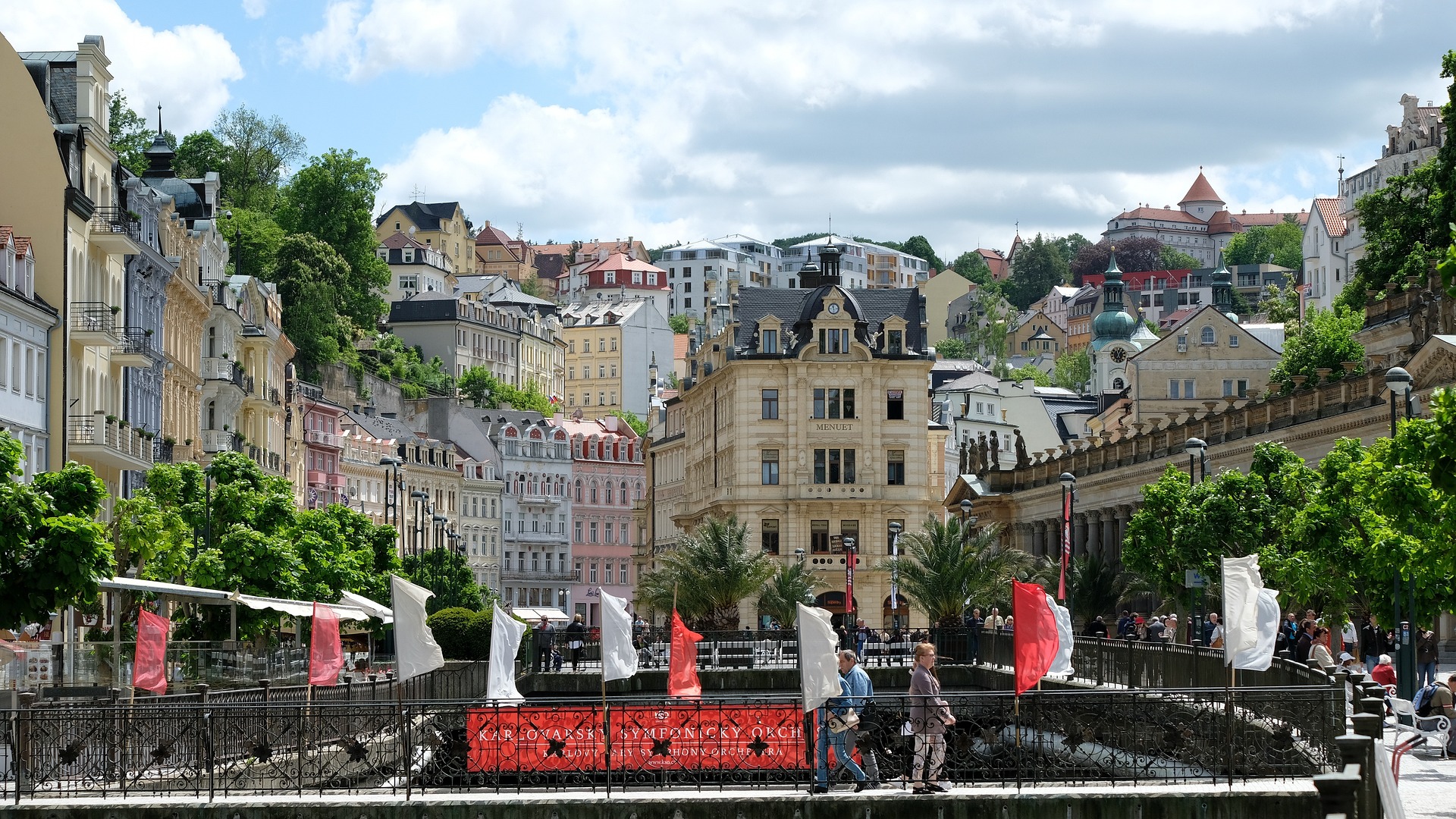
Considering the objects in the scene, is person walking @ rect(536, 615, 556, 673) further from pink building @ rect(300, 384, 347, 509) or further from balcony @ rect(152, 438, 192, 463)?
pink building @ rect(300, 384, 347, 509)

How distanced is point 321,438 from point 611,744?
316 ft

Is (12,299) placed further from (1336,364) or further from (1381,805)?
(1336,364)

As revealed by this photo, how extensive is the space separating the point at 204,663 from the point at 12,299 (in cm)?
1363

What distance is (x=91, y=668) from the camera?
4097 centimetres

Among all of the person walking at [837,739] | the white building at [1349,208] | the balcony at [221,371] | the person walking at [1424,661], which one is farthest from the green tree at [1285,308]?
the person walking at [837,739]

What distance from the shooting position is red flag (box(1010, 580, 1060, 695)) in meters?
27.8

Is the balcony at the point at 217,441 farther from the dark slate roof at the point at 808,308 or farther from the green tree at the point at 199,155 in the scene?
the green tree at the point at 199,155

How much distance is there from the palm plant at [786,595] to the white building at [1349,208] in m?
78.7

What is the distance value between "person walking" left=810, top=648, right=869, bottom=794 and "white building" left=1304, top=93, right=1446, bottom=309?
12900 cm

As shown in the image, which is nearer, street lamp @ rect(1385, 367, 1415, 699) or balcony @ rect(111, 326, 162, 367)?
street lamp @ rect(1385, 367, 1415, 699)

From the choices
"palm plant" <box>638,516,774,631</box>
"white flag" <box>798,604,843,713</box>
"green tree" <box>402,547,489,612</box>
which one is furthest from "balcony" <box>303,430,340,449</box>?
"white flag" <box>798,604,843,713</box>

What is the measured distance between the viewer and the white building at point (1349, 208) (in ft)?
518

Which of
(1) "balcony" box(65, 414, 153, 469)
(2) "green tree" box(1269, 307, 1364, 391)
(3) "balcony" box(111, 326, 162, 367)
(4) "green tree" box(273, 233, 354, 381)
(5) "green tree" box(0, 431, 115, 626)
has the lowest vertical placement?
(5) "green tree" box(0, 431, 115, 626)

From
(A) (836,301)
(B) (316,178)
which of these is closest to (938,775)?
(A) (836,301)
